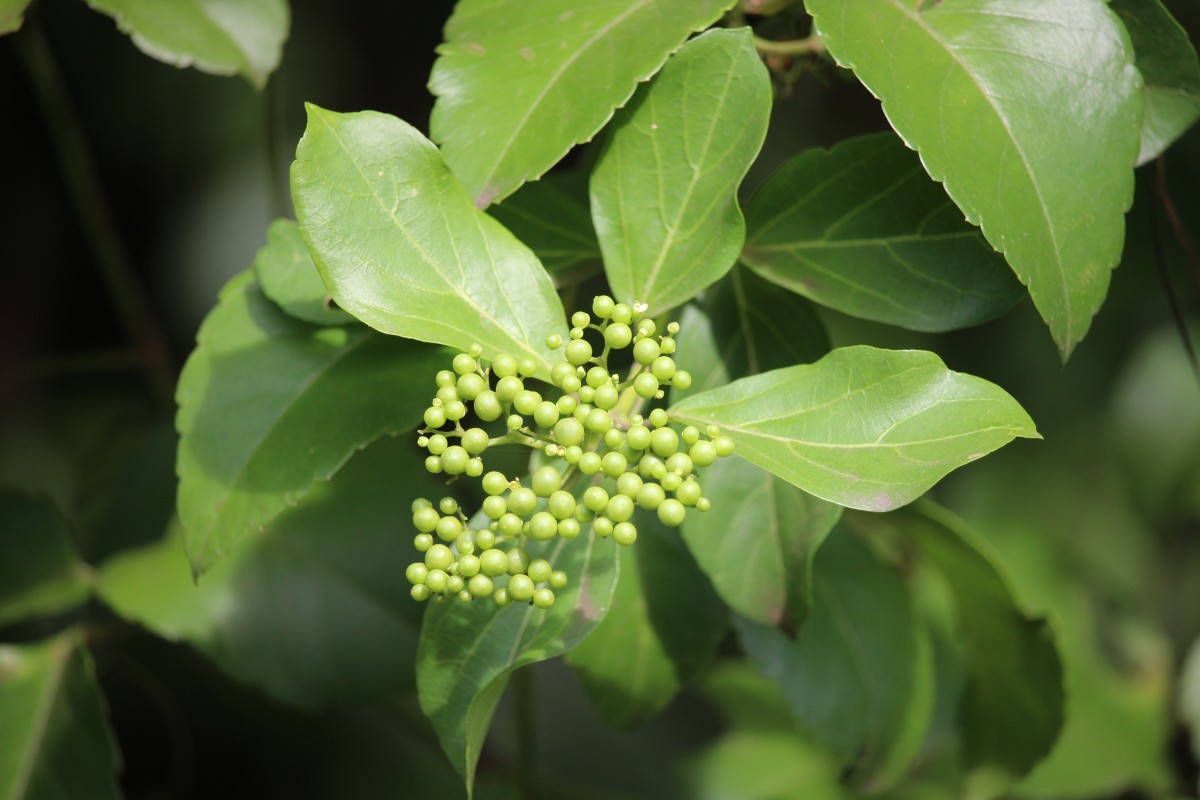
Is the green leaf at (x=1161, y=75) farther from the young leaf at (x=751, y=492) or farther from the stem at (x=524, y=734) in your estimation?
the stem at (x=524, y=734)

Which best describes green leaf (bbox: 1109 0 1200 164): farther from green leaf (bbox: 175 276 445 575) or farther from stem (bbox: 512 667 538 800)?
stem (bbox: 512 667 538 800)

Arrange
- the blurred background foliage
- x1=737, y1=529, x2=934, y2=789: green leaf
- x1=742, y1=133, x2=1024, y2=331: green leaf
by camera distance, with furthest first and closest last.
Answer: the blurred background foliage → x1=737, y1=529, x2=934, y2=789: green leaf → x1=742, y1=133, x2=1024, y2=331: green leaf

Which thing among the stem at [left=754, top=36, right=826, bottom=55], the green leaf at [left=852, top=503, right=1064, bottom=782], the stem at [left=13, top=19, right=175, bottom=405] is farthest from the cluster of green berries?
the stem at [left=13, top=19, right=175, bottom=405]

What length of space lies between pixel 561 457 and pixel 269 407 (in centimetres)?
21

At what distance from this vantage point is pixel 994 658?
81 cm

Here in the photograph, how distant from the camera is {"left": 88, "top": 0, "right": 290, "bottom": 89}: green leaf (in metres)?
0.73

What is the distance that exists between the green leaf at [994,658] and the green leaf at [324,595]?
395mm

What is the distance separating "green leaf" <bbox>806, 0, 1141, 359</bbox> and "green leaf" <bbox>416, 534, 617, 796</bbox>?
27 cm

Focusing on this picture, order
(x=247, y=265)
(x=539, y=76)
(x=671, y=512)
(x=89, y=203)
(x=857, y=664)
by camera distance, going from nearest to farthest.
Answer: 1. (x=671, y=512)
2. (x=539, y=76)
3. (x=857, y=664)
4. (x=89, y=203)
5. (x=247, y=265)

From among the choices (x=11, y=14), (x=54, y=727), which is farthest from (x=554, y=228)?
(x=54, y=727)

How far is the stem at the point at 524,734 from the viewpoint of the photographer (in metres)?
→ 0.86

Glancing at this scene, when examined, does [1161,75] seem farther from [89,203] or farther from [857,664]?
[89,203]

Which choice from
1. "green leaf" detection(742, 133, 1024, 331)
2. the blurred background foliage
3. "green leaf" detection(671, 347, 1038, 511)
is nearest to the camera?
"green leaf" detection(671, 347, 1038, 511)

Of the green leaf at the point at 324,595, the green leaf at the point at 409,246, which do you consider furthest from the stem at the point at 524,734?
the green leaf at the point at 409,246
